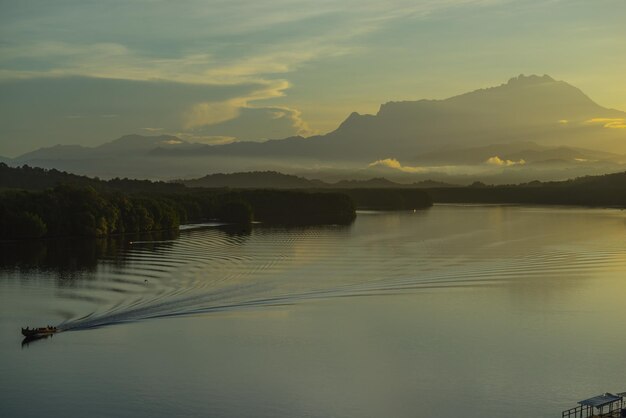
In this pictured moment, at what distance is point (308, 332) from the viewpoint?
2170 cm

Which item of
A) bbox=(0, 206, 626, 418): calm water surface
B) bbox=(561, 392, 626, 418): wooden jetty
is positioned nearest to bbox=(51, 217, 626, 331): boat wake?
bbox=(0, 206, 626, 418): calm water surface

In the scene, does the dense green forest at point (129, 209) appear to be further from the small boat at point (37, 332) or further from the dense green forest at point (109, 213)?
the small boat at point (37, 332)

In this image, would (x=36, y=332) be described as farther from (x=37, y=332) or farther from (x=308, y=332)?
(x=308, y=332)

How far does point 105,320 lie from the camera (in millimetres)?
22609

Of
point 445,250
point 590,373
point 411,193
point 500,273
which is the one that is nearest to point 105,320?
point 590,373

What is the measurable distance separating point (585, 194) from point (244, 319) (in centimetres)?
9157

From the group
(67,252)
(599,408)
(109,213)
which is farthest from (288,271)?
(109,213)

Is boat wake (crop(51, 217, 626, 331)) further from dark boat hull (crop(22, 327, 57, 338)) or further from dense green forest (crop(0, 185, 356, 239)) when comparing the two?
dense green forest (crop(0, 185, 356, 239))

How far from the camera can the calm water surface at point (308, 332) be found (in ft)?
54.2

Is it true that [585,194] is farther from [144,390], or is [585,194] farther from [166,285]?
[144,390]

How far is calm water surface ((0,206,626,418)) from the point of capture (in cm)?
1653

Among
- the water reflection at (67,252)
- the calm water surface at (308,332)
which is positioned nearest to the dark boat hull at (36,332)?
the calm water surface at (308,332)

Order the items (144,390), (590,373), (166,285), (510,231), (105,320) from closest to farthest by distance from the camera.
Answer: (144,390), (590,373), (105,320), (166,285), (510,231)

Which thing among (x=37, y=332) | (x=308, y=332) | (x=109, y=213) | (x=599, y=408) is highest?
(x=109, y=213)
